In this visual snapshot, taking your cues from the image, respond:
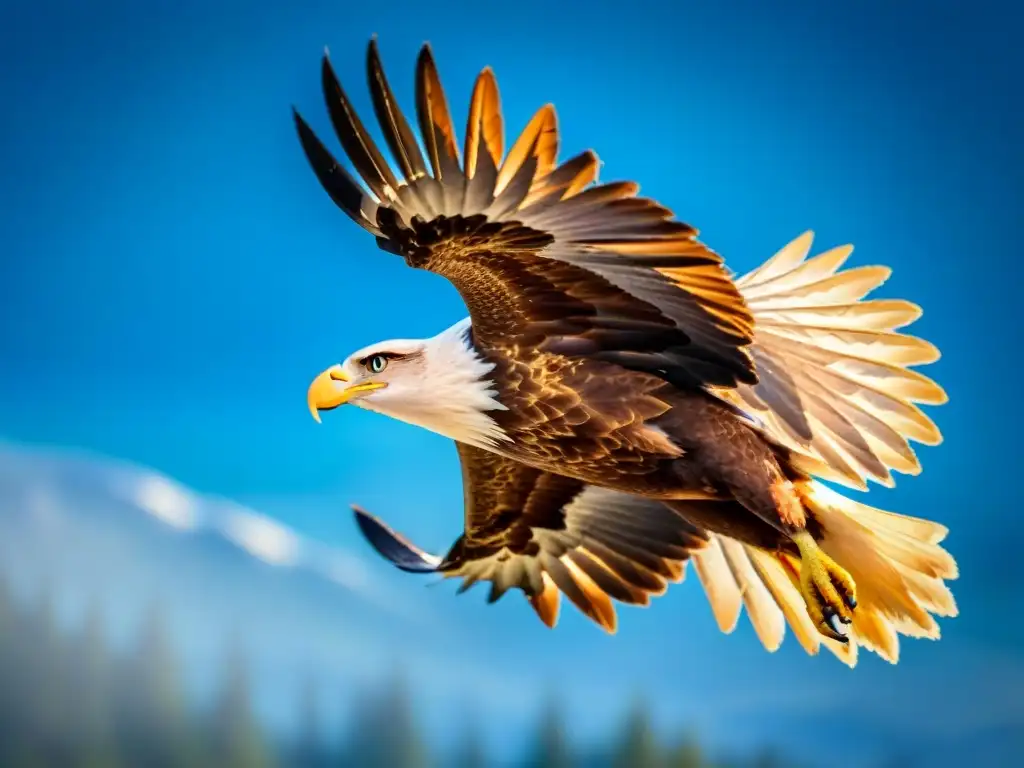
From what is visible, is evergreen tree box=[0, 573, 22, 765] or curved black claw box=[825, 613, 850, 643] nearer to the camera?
curved black claw box=[825, 613, 850, 643]

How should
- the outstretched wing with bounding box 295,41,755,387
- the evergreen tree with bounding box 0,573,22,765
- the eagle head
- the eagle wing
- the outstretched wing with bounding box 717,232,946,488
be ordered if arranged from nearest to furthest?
1. the outstretched wing with bounding box 295,41,755,387
2. the eagle head
3. the outstretched wing with bounding box 717,232,946,488
4. the eagle wing
5. the evergreen tree with bounding box 0,573,22,765

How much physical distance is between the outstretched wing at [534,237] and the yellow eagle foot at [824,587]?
0.41 metres

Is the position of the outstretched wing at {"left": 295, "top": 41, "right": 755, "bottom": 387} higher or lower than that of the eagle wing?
higher

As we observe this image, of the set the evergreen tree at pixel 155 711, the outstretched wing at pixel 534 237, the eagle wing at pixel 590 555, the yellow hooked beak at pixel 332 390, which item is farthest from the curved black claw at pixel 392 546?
the evergreen tree at pixel 155 711

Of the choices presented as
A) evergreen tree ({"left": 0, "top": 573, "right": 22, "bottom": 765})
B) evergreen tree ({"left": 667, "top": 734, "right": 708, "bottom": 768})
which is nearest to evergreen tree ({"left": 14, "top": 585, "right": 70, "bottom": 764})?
evergreen tree ({"left": 0, "top": 573, "right": 22, "bottom": 765})

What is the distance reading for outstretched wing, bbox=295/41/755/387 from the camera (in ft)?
6.14

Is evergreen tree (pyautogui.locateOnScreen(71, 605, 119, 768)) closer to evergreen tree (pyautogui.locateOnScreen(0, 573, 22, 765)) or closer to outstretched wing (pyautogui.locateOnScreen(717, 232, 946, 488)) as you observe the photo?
evergreen tree (pyautogui.locateOnScreen(0, 573, 22, 765))

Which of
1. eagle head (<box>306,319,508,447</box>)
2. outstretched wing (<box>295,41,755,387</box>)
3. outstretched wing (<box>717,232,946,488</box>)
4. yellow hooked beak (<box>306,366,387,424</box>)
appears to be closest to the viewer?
outstretched wing (<box>295,41,755,387</box>)

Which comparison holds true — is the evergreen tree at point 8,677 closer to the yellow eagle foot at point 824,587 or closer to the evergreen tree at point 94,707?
the evergreen tree at point 94,707

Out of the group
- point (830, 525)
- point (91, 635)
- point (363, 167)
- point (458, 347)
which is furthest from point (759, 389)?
point (91, 635)

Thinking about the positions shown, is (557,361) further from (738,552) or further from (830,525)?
(738,552)

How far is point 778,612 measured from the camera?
9.54ft

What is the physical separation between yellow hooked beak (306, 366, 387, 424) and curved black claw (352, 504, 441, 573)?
2.03ft

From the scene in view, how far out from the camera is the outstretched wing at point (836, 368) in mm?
2504
